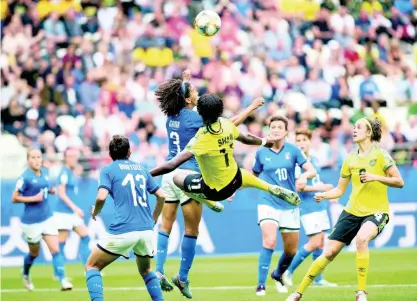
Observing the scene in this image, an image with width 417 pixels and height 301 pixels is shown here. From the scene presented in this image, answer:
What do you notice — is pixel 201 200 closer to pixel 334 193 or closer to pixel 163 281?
pixel 163 281

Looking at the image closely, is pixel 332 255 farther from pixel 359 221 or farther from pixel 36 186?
Answer: pixel 36 186

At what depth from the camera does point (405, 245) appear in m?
21.1

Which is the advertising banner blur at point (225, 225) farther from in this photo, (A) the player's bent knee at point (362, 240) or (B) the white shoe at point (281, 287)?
(A) the player's bent knee at point (362, 240)

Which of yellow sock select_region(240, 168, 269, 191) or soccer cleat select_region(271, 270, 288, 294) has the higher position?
yellow sock select_region(240, 168, 269, 191)

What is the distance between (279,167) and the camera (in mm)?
14727

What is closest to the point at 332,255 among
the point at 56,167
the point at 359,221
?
the point at 359,221

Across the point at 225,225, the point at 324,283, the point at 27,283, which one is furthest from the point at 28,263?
the point at 225,225

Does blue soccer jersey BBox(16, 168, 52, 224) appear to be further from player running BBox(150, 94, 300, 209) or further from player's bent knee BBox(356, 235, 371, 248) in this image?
player's bent knee BBox(356, 235, 371, 248)

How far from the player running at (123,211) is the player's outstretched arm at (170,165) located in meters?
0.15

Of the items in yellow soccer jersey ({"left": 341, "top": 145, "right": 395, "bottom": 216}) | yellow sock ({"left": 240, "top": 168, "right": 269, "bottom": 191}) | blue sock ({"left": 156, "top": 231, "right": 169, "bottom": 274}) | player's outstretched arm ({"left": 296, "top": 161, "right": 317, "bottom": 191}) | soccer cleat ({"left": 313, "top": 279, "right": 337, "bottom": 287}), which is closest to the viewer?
yellow sock ({"left": 240, "top": 168, "right": 269, "bottom": 191})

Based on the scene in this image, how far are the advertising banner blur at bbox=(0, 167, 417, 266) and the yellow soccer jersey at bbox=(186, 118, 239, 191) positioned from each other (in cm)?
920

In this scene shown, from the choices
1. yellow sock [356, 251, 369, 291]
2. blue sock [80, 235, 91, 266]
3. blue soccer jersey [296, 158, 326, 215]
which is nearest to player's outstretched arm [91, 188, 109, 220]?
yellow sock [356, 251, 369, 291]

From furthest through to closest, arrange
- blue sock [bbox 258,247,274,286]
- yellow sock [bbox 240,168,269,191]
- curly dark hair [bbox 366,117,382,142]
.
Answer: blue sock [bbox 258,247,274,286] → curly dark hair [bbox 366,117,382,142] → yellow sock [bbox 240,168,269,191]

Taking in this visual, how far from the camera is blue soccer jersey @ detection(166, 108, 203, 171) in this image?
41.0ft
